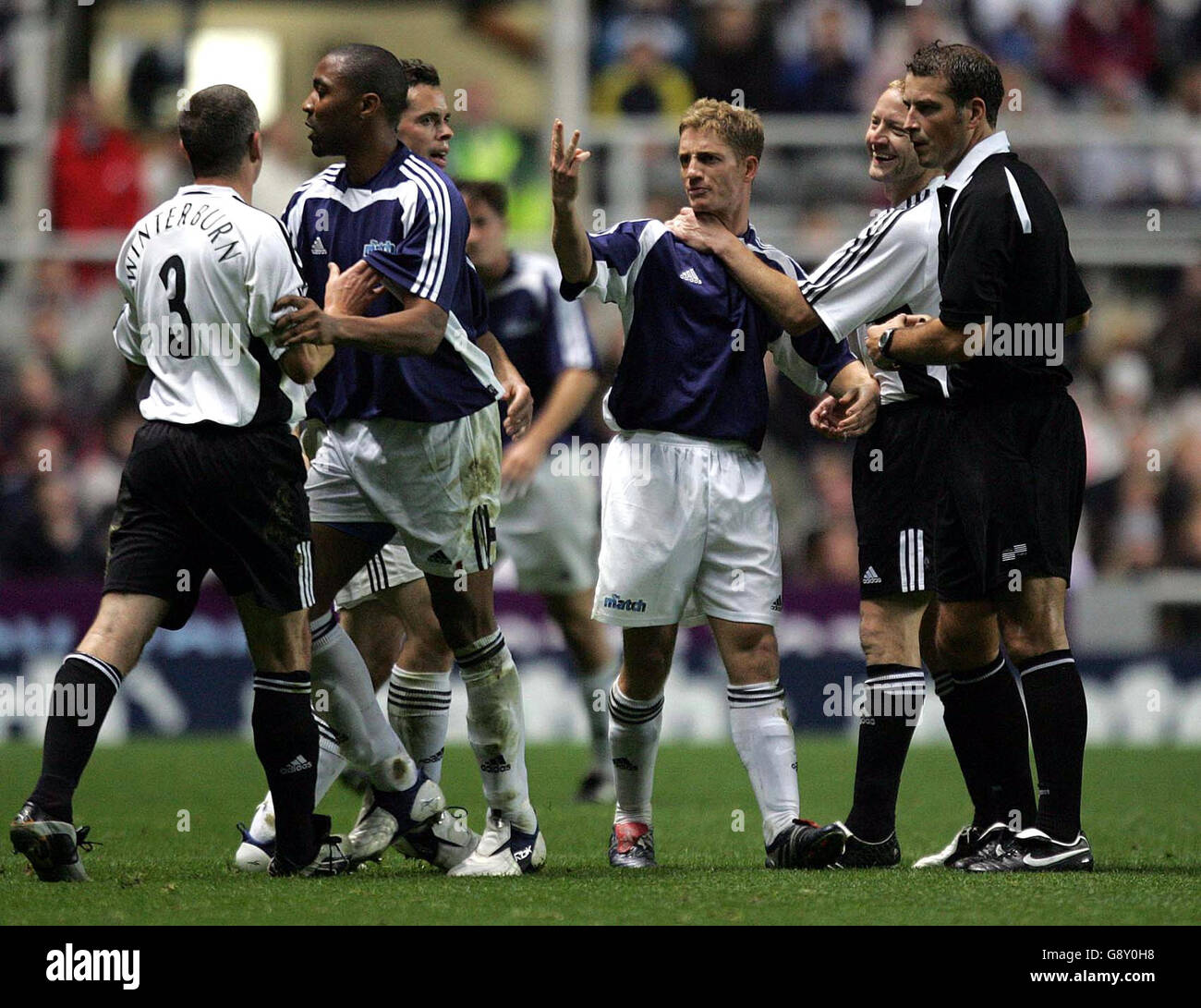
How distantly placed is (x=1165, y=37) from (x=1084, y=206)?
271cm

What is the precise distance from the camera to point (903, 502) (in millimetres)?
5820

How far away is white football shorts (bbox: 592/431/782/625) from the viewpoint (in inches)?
225

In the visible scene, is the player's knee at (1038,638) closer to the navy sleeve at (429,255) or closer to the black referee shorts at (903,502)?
the black referee shorts at (903,502)

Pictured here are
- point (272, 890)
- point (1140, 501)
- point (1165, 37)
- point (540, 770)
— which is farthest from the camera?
point (1165, 37)

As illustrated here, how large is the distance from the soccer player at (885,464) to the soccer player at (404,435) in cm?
92

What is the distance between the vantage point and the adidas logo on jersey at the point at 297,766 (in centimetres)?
520

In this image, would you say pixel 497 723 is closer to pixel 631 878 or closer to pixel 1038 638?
pixel 631 878

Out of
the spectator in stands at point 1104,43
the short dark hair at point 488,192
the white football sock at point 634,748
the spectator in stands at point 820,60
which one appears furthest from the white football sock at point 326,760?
the spectator in stands at point 1104,43

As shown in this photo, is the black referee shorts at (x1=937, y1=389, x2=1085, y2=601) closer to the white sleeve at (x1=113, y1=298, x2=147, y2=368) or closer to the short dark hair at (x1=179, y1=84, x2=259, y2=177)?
the short dark hair at (x1=179, y1=84, x2=259, y2=177)

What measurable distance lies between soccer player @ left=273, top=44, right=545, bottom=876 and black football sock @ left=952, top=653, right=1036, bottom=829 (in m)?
1.41

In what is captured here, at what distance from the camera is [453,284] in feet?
17.2

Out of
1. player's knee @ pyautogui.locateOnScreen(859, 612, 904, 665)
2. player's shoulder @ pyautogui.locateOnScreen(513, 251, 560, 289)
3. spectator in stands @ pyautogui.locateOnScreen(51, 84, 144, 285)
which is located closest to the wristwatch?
player's knee @ pyautogui.locateOnScreen(859, 612, 904, 665)
